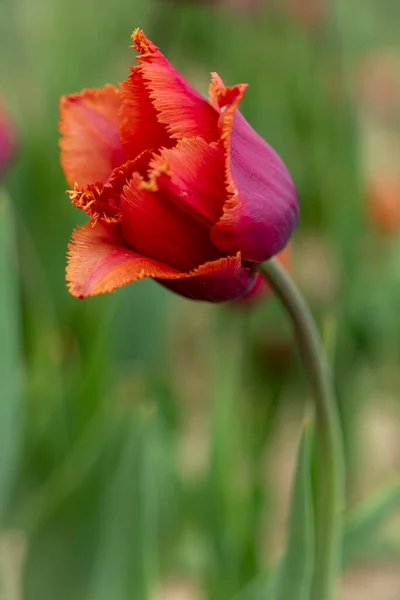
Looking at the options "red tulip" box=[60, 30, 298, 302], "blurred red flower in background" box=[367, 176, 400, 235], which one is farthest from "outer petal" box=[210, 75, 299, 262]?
"blurred red flower in background" box=[367, 176, 400, 235]

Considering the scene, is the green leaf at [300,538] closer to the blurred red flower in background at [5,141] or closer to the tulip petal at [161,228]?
the tulip petal at [161,228]

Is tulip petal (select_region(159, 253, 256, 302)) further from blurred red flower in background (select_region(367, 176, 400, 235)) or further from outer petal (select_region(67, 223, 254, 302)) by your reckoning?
blurred red flower in background (select_region(367, 176, 400, 235))

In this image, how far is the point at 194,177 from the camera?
0.24 m

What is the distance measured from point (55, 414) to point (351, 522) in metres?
0.32

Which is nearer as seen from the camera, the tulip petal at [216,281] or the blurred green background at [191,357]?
the tulip petal at [216,281]

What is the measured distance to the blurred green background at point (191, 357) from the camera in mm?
427

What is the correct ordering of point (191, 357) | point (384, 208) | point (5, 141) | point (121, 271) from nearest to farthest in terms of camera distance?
point (121, 271)
point (5, 141)
point (384, 208)
point (191, 357)

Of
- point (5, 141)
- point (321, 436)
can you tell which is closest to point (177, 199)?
point (321, 436)

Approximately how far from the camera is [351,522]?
16.0 inches

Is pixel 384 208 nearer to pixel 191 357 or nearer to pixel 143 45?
pixel 191 357

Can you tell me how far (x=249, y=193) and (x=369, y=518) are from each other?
0.22m

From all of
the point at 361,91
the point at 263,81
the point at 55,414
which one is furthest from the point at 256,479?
the point at 361,91

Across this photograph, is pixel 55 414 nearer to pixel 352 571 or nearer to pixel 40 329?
pixel 40 329

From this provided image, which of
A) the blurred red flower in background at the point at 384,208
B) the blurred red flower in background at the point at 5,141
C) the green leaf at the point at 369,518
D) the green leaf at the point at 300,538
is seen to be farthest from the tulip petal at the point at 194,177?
the blurred red flower in background at the point at 384,208
